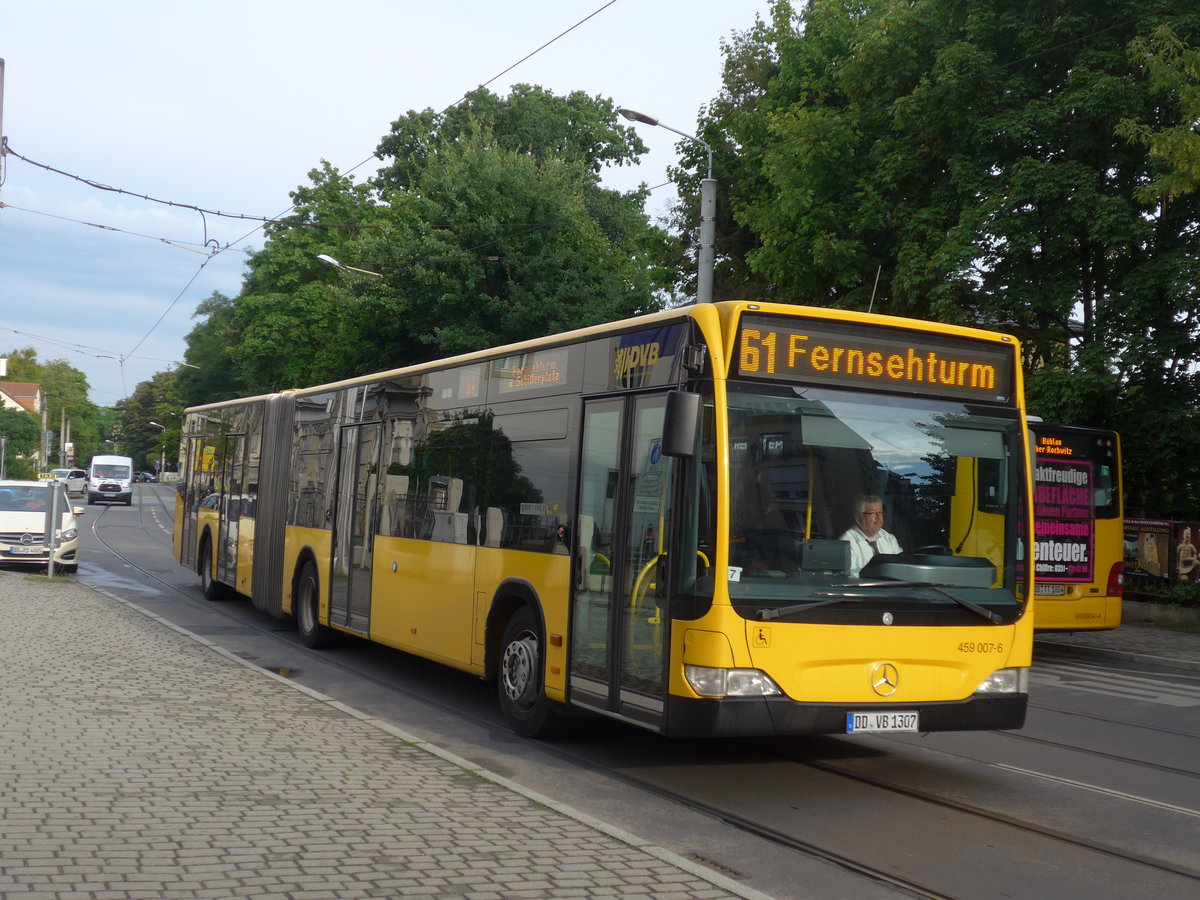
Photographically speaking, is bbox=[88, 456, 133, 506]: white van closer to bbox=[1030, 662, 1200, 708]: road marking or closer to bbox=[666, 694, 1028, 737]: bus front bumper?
bbox=[1030, 662, 1200, 708]: road marking

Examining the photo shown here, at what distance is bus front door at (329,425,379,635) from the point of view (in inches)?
490

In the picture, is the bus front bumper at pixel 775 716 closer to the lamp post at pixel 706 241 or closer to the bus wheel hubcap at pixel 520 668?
the bus wheel hubcap at pixel 520 668

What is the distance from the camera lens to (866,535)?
23.8 feet

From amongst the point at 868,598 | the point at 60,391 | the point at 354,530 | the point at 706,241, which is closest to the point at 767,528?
the point at 868,598

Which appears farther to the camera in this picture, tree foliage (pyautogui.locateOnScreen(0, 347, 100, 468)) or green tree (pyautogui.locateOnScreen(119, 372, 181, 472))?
green tree (pyautogui.locateOnScreen(119, 372, 181, 472))

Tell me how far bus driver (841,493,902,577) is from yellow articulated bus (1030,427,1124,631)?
9655 mm

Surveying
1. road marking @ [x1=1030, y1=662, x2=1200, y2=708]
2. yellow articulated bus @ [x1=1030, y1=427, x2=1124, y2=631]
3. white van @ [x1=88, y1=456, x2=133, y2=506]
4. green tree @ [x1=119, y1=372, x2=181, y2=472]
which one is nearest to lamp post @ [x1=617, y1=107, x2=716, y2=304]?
yellow articulated bus @ [x1=1030, y1=427, x2=1124, y2=631]

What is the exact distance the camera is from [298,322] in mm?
52656

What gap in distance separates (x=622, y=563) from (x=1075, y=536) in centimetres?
1086

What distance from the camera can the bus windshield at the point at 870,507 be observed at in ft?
23.2

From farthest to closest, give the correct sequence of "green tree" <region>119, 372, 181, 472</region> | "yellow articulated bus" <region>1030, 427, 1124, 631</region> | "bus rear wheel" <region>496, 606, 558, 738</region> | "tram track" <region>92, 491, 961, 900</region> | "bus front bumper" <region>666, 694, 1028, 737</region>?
"green tree" <region>119, 372, 181, 472</region>, "yellow articulated bus" <region>1030, 427, 1124, 631</region>, "bus rear wheel" <region>496, 606, 558, 738</region>, "bus front bumper" <region>666, 694, 1028, 737</region>, "tram track" <region>92, 491, 961, 900</region>

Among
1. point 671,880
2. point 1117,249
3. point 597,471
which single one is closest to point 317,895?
point 671,880

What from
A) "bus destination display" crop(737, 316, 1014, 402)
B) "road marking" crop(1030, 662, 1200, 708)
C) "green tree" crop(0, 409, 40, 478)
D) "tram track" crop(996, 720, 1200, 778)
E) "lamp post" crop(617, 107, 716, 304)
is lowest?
"road marking" crop(1030, 662, 1200, 708)

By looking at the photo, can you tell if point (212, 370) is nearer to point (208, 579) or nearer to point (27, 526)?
point (27, 526)
